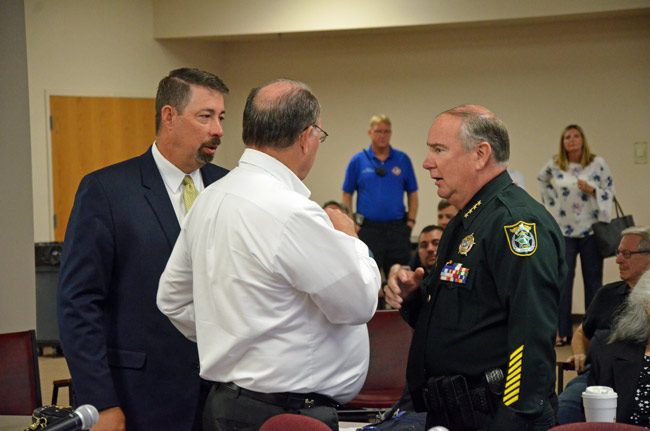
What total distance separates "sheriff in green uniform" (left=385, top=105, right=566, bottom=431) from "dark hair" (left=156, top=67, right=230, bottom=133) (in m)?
0.74

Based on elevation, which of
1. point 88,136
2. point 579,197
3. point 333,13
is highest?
point 333,13

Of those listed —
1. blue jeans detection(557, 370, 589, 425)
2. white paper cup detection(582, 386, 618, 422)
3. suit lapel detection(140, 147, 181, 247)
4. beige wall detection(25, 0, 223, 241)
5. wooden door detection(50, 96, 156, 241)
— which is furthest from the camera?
wooden door detection(50, 96, 156, 241)

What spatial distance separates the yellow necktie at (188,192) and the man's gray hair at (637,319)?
1884 mm

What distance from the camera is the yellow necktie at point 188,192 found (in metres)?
2.91

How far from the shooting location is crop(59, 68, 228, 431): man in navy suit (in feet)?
8.74

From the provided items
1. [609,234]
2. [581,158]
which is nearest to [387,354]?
[609,234]

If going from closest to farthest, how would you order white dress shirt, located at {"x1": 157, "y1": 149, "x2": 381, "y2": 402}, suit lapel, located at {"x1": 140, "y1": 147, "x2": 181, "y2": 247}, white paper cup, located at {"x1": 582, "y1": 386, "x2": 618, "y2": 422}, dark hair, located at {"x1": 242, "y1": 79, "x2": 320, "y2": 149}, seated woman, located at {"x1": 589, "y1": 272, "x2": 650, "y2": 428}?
white dress shirt, located at {"x1": 157, "y1": 149, "x2": 381, "y2": 402}
dark hair, located at {"x1": 242, "y1": 79, "x2": 320, "y2": 149}
suit lapel, located at {"x1": 140, "y1": 147, "x2": 181, "y2": 247}
white paper cup, located at {"x1": 582, "y1": 386, "x2": 618, "y2": 422}
seated woman, located at {"x1": 589, "y1": 272, "x2": 650, "y2": 428}

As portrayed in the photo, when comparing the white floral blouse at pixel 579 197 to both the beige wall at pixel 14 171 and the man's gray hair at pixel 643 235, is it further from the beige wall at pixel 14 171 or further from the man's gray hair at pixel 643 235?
the beige wall at pixel 14 171

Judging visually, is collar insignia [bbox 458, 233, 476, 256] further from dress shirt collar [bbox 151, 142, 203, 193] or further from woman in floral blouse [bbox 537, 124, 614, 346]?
woman in floral blouse [bbox 537, 124, 614, 346]

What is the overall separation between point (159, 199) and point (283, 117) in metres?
0.63

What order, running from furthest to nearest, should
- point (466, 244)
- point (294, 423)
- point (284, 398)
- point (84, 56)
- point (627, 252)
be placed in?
1. point (84, 56)
2. point (627, 252)
3. point (466, 244)
4. point (284, 398)
5. point (294, 423)

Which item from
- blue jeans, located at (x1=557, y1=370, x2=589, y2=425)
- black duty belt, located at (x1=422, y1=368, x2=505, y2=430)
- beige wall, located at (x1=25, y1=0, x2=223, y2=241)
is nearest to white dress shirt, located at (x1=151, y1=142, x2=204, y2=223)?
black duty belt, located at (x1=422, y1=368, x2=505, y2=430)

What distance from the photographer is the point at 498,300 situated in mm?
2418

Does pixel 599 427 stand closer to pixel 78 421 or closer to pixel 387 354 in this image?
pixel 78 421
